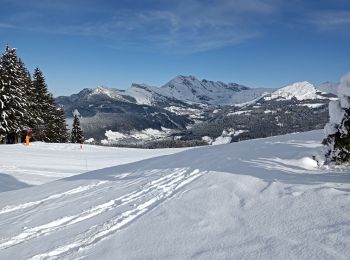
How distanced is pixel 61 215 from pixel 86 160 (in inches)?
787

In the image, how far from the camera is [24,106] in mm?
43906

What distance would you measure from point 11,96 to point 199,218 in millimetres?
38848

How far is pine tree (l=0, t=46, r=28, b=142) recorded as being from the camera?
4150cm

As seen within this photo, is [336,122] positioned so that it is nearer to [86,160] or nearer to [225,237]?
[225,237]

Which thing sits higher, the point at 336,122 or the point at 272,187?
the point at 336,122

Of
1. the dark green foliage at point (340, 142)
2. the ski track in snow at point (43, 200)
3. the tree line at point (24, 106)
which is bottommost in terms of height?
the ski track in snow at point (43, 200)

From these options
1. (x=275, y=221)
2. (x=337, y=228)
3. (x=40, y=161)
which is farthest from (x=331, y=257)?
(x=40, y=161)

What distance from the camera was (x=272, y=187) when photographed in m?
9.27

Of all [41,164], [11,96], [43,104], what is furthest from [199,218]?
[43,104]

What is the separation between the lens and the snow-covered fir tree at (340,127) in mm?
11391

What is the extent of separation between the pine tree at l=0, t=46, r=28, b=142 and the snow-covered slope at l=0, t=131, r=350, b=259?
102 feet

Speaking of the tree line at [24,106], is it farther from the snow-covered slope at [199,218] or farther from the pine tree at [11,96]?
the snow-covered slope at [199,218]

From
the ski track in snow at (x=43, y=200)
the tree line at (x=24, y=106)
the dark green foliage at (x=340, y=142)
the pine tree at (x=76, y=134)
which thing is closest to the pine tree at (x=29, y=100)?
the tree line at (x=24, y=106)

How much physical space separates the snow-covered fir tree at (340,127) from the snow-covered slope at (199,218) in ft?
2.33
